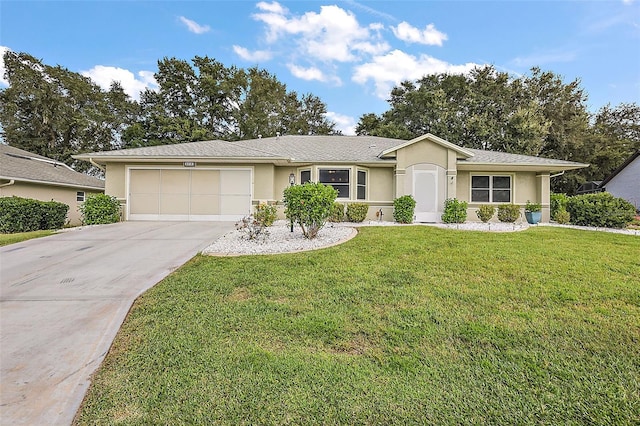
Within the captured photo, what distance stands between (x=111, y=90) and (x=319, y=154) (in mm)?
26729

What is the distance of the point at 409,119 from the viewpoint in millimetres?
27391

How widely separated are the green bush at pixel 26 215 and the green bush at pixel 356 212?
1052cm

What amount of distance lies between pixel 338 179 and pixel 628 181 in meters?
22.1

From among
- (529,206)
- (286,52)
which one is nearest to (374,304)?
(529,206)

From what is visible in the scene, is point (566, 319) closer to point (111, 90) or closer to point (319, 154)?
point (319, 154)

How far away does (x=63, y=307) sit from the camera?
11.9ft

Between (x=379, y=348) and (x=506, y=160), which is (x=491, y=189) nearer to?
(x=506, y=160)

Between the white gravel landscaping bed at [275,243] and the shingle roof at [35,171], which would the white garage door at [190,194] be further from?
the shingle roof at [35,171]

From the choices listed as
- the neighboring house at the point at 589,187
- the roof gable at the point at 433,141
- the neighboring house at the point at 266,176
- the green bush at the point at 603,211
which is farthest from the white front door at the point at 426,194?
the neighboring house at the point at 589,187

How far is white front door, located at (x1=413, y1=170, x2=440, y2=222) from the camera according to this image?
1241 cm

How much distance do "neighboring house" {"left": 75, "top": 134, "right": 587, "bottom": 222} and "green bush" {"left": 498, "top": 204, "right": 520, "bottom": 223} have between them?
1.64 metres

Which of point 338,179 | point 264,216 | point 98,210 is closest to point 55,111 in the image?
point 98,210

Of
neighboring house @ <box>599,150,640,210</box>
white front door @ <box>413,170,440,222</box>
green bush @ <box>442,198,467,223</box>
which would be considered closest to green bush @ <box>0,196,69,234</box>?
white front door @ <box>413,170,440,222</box>

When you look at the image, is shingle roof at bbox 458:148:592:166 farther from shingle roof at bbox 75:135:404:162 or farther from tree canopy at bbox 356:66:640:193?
tree canopy at bbox 356:66:640:193
